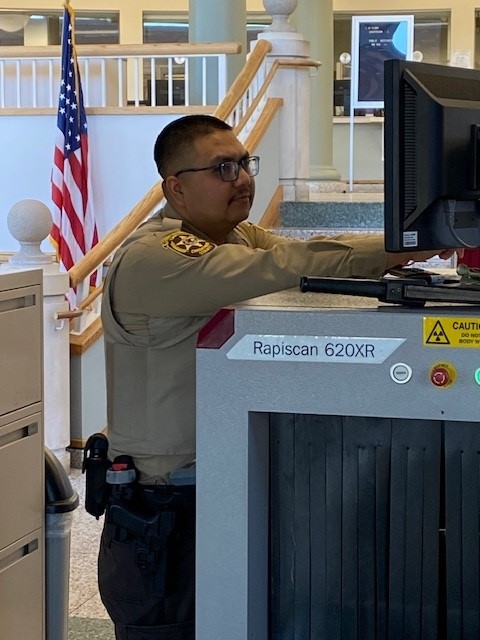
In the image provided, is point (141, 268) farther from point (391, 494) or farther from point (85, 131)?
point (85, 131)

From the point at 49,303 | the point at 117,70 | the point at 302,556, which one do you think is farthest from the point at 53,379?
the point at 117,70

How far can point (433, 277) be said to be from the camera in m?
1.84

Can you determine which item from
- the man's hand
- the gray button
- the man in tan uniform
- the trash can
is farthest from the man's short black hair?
the gray button

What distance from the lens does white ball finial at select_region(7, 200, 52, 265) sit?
513 cm

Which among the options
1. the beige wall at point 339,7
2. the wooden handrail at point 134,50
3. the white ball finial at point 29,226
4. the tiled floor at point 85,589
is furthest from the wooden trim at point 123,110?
the beige wall at point 339,7

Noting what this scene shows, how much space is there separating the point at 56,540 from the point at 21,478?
0.74 feet

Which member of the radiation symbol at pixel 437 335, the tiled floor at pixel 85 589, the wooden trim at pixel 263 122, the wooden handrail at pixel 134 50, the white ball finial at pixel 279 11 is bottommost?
the tiled floor at pixel 85 589

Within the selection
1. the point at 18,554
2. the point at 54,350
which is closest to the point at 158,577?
the point at 18,554

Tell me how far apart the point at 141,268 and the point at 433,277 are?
2.04 ft

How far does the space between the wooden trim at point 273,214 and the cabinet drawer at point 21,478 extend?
4.97 m

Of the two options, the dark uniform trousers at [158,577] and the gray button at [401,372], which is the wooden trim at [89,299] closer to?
the dark uniform trousers at [158,577]

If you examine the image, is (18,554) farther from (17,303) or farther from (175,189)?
(175,189)

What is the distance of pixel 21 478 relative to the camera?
2512mm

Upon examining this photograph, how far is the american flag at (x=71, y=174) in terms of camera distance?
882 centimetres
